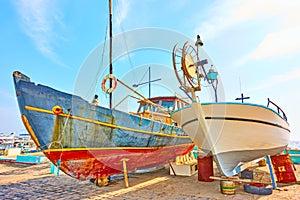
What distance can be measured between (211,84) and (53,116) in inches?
206

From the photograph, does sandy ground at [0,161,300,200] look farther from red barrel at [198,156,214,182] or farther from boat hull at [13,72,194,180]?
boat hull at [13,72,194,180]

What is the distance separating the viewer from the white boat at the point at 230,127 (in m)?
5.14

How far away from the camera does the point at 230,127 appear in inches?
207

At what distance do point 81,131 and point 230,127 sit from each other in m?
3.67

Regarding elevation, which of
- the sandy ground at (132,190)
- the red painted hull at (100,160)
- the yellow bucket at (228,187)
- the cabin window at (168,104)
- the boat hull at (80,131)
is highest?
the cabin window at (168,104)

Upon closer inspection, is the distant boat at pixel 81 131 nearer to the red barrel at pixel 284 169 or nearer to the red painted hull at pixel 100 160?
the red painted hull at pixel 100 160

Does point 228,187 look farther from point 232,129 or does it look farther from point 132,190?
point 132,190

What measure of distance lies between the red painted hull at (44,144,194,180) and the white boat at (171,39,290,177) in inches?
79.5

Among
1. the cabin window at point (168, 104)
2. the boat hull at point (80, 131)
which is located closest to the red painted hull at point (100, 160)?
the boat hull at point (80, 131)

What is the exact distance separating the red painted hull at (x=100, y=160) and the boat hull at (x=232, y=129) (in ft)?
6.47

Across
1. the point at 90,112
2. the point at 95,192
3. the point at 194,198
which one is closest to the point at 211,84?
the point at 194,198

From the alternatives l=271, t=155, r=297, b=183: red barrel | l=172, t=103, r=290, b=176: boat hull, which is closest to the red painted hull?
l=172, t=103, r=290, b=176: boat hull

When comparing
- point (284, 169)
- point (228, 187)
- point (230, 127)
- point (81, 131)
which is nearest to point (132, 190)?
point (81, 131)

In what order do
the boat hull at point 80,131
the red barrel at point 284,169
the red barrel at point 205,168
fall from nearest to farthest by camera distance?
the boat hull at point 80,131 → the red barrel at point 284,169 → the red barrel at point 205,168
